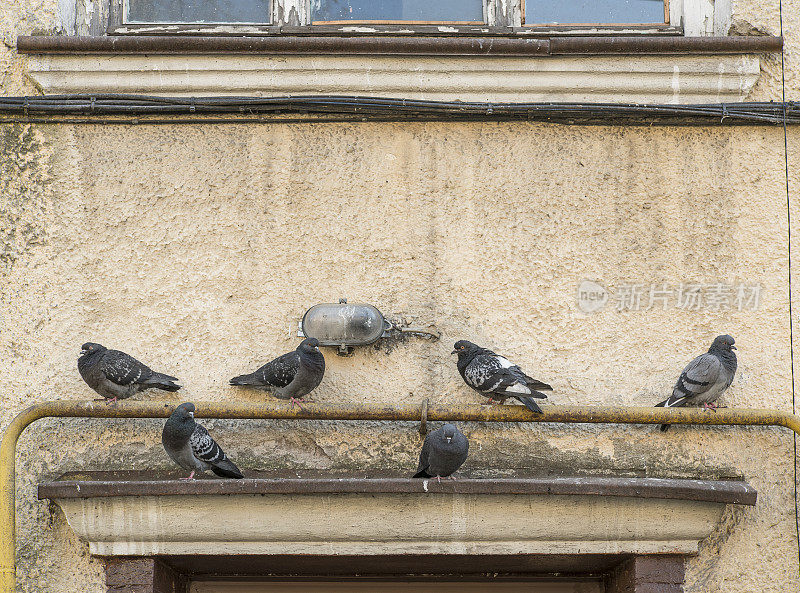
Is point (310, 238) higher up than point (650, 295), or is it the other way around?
point (310, 238)

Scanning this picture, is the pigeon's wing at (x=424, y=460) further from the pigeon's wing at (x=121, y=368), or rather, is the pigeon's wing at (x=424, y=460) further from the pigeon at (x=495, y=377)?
the pigeon's wing at (x=121, y=368)

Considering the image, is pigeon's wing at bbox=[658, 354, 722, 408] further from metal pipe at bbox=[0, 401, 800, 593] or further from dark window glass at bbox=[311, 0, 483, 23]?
dark window glass at bbox=[311, 0, 483, 23]

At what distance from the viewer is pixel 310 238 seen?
4.44 m

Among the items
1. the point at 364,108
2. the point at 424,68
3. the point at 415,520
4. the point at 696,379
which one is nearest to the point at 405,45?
the point at 424,68

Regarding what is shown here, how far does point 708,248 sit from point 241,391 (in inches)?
89.1

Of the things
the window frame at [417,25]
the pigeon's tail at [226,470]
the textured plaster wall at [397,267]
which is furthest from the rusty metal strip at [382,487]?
the window frame at [417,25]

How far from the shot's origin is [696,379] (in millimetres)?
4070

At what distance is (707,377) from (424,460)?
127 centimetres

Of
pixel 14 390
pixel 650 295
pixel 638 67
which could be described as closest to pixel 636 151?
pixel 638 67

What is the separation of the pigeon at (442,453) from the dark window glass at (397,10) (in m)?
2.17

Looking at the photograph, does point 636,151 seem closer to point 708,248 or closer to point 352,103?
point 708,248

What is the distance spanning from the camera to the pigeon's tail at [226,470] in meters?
3.95

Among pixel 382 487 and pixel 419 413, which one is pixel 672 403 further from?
pixel 382 487

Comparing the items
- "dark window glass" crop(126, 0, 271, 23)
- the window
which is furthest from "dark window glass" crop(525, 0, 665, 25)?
"dark window glass" crop(126, 0, 271, 23)
